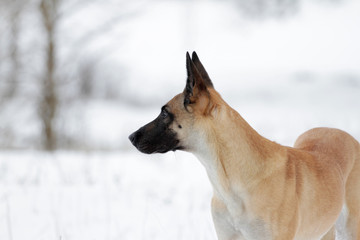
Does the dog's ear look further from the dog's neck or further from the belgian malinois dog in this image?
the dog's neck

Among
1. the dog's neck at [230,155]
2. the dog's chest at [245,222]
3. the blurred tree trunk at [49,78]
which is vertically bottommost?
the dog's chest at [245,222]

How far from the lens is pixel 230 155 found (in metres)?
3.01

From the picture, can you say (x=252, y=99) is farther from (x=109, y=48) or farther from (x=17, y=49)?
(x=17, y=49)

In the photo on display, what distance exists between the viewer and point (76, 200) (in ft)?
17.5

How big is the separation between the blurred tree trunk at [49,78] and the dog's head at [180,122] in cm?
790

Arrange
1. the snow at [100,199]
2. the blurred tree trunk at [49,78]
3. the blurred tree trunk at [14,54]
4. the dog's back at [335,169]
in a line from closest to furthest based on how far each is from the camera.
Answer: the dog's back at [335,169] < the snow at [100,199] < the blurred tree trunk at [49,78] < the blurred tree trunk at [14,54]

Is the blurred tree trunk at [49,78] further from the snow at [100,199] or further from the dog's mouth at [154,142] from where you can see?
the dog's mouth at [154,142]

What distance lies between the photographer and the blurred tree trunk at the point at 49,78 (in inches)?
403

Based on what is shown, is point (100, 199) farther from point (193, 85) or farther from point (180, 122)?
point (193, 85)

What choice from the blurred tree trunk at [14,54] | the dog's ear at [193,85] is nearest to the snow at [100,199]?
the dog's ear at [193,85]

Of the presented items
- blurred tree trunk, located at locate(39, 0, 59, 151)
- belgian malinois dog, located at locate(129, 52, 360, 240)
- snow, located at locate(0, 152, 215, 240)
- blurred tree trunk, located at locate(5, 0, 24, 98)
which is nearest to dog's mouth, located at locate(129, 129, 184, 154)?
belgian malinois dog, located at locate(129, 52, 360, 240)

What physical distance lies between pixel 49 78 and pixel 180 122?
8.06 m

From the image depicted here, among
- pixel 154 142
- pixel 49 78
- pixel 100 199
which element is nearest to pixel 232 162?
pixel 154 142

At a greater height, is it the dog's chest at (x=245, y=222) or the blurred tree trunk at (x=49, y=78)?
the blurred tree trunk at (x=49, y=78)
